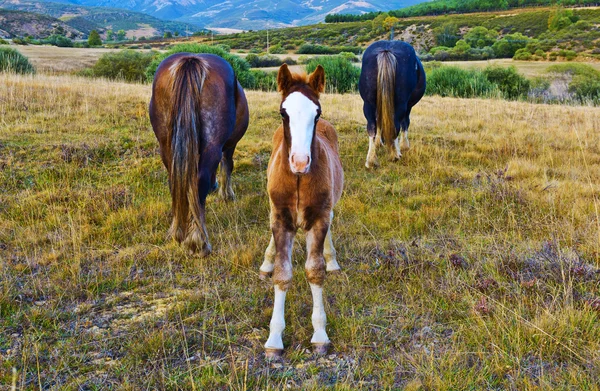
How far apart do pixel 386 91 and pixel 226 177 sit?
3.27 meters

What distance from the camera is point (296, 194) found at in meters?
3.01

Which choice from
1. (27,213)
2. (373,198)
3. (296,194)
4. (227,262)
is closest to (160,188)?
(27,213)

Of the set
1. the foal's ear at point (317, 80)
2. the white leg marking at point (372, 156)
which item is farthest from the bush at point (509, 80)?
the foal's ear at point (317, 80)

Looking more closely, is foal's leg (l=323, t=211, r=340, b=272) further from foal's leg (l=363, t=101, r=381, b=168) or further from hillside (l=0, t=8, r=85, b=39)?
hillside (l=0, t=8, r=85, b=39)

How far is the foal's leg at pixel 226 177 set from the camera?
19.2ft

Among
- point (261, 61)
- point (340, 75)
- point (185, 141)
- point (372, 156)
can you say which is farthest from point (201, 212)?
point (261, 61)

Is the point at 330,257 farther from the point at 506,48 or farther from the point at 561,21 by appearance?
the point at 561,21

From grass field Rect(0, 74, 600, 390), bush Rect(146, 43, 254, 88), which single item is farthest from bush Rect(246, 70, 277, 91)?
grass field Rect(0, 74, 600, 390)

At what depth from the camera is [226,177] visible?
5.89 metres

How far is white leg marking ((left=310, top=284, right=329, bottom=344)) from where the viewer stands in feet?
9.57

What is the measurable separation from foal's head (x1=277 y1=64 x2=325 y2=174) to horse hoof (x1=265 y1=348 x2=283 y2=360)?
4.18 ft

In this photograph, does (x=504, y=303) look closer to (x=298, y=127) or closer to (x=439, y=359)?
(x=439, y=359)

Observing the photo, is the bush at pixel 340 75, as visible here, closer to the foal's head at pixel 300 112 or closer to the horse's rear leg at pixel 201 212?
the horse's rear leg at pixel 201 212

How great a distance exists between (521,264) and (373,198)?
242 centimetres
